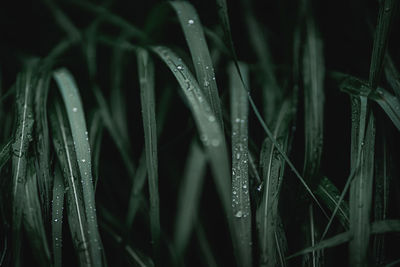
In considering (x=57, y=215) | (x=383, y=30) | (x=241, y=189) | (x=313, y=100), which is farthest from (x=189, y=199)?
(x=383, y=30)

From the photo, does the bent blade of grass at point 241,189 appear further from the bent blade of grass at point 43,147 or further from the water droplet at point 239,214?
the bent blade of grass at point 43,147

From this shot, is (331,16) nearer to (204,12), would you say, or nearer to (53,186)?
(204,12)

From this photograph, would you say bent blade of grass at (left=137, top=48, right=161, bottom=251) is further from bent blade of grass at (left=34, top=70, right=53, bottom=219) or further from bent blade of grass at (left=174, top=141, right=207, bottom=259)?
bent blade of grass at (left=34, top=70, right=53, bottom=219)

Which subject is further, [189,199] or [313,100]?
[313,100]

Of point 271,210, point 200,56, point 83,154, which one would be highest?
point 200,56

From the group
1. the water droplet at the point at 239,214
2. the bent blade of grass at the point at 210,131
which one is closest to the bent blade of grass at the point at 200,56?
the bent blade of grass at the point at 210,131

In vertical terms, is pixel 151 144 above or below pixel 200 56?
below

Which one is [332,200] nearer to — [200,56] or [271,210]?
[271,210]
